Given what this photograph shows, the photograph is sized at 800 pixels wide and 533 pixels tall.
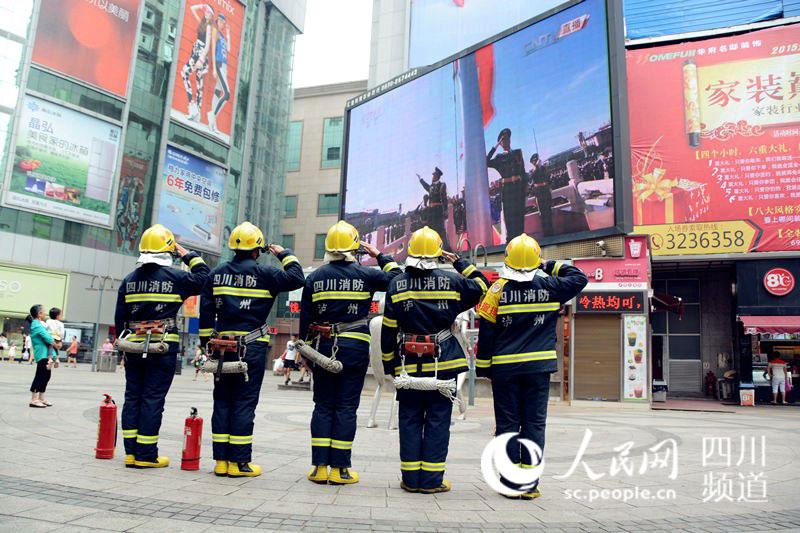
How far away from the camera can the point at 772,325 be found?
837 inches

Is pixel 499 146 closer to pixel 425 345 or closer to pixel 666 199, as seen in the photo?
pixel 666 199

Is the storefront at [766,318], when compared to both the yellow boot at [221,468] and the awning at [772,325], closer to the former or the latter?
the awning at [772,325]

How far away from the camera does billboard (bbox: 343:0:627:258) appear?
1867 cm

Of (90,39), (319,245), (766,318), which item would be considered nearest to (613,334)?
(766,318)

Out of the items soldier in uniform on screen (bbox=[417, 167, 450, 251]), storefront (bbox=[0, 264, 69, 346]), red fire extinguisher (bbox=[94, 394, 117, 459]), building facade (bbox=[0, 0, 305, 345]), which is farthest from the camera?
building facade (bbox=[0, 0, 305, 345])

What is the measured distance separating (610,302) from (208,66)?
36743 millimetres

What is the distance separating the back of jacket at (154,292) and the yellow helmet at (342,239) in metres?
1.32

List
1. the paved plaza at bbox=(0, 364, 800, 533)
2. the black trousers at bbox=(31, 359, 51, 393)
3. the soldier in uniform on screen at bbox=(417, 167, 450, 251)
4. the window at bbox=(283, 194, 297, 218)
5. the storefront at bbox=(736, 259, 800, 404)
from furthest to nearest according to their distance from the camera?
1. the window at bbox=(283, 194, 297, 218)
2. the soldier in uniform on screen at bbox=(417, 167, 450, 251)
3. the storefront at bbox=(736, 259, 800, 404)
4. the black trousers at bbox=(31, 359, 51, 393)
5. the paved plaza at bbox=(0, 364, 800, 533)

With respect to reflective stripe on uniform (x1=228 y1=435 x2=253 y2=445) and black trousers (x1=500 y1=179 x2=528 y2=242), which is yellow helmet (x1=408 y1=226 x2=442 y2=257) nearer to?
reflective stripe on uniform (x1=228 y1=435 x2=253 y2=445)

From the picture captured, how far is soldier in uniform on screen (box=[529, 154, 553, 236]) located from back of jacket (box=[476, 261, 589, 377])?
14311 mm

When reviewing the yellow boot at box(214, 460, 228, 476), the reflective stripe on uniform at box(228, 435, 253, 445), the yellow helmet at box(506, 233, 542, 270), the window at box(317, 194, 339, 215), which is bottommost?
the yellow boot at box(214, 460, 228, 476)

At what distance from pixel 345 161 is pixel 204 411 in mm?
18898

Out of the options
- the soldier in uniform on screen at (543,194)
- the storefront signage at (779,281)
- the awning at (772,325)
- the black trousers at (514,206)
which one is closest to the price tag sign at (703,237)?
the storefront signage at (779,281)

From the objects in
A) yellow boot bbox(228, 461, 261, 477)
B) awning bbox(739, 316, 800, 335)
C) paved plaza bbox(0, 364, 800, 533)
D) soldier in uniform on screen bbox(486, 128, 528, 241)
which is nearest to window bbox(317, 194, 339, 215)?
soldier in uniform on screen bbox(486, 128, 528, 241)
